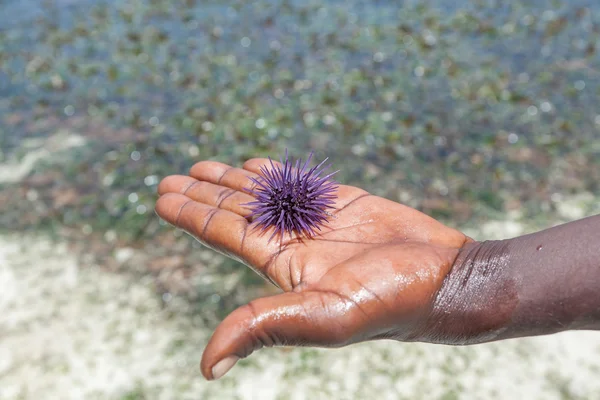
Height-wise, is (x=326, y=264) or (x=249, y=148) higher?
(x=326, y=264)

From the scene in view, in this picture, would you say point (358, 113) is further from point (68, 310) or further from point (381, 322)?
point (381, 322)

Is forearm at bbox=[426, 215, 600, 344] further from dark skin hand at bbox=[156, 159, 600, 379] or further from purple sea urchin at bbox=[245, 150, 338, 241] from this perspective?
purple sea urchin at bbox=[245, 150, 338, 241]

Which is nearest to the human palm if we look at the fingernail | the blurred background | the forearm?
the fingernail

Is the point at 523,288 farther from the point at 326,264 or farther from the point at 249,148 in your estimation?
the point at 249,148

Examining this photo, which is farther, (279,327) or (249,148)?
(249,148)

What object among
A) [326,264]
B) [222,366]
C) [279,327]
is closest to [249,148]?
[326,264]

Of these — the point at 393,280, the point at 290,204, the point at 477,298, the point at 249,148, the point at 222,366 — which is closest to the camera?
the point at 222,366

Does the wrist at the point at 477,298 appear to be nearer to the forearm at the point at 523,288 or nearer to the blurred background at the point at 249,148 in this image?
the forearm at the point at 523,288
